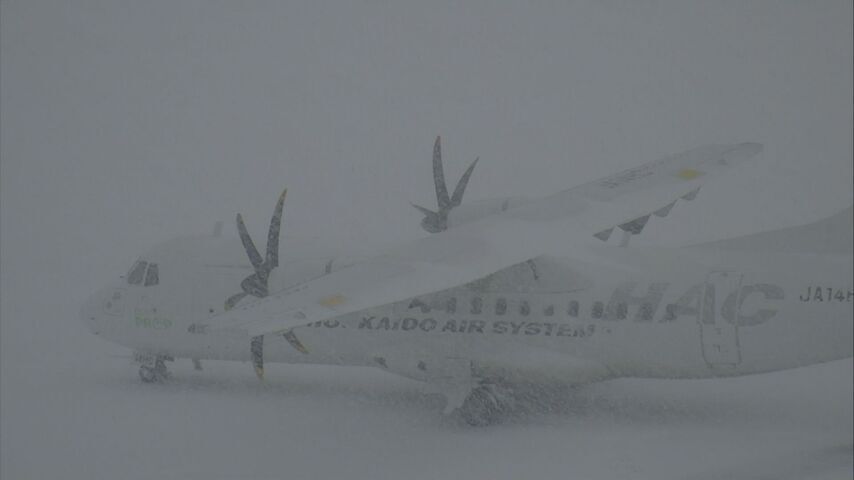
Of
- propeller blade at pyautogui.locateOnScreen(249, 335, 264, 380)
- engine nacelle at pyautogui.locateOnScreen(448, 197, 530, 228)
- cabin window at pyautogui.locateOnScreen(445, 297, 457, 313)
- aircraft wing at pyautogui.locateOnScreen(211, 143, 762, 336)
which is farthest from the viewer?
engine nacelle at pyautogui.locateOnScreen(448, 197, 530, 228)

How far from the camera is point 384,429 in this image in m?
13.8

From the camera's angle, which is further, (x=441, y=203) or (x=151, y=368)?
(x=151, y=368)

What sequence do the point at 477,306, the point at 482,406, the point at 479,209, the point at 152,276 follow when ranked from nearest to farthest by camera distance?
the point at 482,406 → the point at 477,306 → the point at 479,209 → the point at 152,276

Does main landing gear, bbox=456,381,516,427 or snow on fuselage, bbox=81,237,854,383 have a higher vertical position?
snow on fuselage, bbox=81,237,854,383

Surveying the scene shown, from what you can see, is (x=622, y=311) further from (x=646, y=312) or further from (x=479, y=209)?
(x=479, y=209)

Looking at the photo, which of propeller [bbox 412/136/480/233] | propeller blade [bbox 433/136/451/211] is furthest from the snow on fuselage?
propeller blade [bbox 433/136/451/211]

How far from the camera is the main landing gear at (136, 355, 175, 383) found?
16797mm

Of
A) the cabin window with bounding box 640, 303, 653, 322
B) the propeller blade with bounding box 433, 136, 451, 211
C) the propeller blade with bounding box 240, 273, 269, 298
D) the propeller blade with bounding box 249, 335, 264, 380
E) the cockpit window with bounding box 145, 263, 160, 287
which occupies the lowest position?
the propeller blade with bounding box 249, 335, 264, 380

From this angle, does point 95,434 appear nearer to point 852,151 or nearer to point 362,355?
point 362,355

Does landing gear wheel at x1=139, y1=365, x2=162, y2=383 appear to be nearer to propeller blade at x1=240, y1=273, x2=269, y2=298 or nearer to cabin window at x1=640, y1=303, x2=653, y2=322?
propeller blade at x1=240, y1=273, x2=269, y2=298

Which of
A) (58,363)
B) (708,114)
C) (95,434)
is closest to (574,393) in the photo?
(95,434)

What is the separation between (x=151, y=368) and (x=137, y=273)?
70.5 inches

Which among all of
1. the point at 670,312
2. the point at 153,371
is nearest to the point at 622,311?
the point at 670,312

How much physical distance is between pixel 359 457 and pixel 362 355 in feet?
10.7
